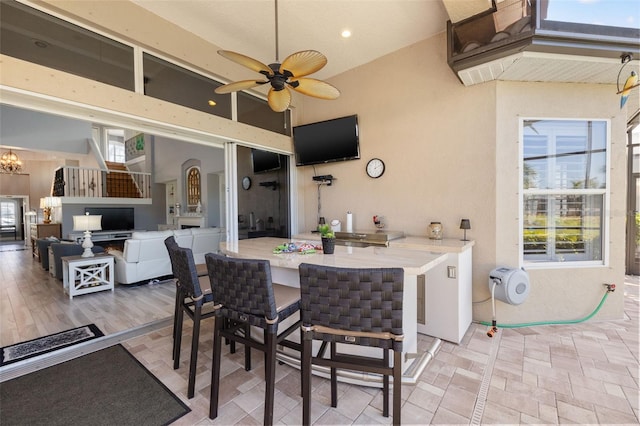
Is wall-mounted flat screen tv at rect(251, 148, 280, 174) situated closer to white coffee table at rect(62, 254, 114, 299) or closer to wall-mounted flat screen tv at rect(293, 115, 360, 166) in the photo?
wall-mounted flat screen tv at rect(293, 115, 360, 166)

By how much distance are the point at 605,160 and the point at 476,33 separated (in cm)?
215

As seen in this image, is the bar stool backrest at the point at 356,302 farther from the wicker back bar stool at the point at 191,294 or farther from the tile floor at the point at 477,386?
the wicker back bar stool at the point at 191,294

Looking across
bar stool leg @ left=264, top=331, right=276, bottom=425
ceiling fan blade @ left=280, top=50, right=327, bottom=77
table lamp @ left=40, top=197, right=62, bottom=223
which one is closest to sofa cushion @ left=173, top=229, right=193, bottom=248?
ceiling fan blade @ left=280, top=50, right=327, bottom=77

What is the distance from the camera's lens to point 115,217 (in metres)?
9.34

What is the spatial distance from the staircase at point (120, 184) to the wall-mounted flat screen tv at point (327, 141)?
8215 millimetres

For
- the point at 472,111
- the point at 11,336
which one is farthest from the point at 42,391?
the point at 472,111

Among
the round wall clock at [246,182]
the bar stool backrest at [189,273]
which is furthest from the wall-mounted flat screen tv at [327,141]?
the bar stool backrest at [189,273]

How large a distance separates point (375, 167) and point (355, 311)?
2.91 metres

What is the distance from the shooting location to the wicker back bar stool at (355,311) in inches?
51.5

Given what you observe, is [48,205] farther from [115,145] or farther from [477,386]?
[477,386]

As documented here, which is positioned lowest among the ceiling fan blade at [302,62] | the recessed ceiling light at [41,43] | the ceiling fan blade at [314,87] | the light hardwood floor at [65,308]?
the light hardwood floor at [65,308]

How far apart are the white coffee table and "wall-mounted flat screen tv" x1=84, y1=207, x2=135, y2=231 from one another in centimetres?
583

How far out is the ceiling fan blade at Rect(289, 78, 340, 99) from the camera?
225 centimetres

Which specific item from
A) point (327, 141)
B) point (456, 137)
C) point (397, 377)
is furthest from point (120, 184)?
point (397, 377)
